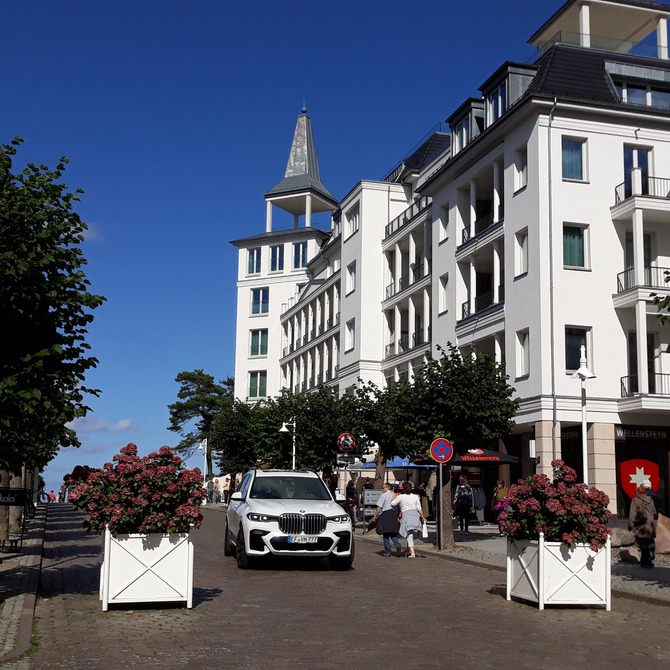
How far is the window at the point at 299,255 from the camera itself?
269ft

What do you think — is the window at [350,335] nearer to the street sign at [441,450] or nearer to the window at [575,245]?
the window at [575,245]

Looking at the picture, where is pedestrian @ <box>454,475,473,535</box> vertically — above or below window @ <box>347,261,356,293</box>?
below

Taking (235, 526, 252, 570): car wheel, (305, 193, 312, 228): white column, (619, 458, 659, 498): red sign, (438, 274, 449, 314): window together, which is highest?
(305, 193, 312, 228): white column

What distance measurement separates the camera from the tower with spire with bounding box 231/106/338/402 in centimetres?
8188

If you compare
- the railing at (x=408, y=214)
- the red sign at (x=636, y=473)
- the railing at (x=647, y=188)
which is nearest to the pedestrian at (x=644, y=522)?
the red sign at (x=636, y=473)

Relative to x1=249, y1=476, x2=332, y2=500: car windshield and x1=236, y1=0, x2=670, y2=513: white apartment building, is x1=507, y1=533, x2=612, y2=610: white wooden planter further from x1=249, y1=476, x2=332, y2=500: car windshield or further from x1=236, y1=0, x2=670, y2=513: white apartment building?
x1=236, y1=0, x2=670, y2=513: white apartment building

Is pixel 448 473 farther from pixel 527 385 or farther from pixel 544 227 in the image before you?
Answer: pixel 544 227

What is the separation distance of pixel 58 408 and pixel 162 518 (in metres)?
1.92

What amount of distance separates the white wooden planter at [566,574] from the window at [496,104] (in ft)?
93.3

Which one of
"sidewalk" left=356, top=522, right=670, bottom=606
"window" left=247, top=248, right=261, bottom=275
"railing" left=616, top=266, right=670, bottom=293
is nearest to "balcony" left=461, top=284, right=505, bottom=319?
"railing" left=616, top=266, right=670, bottom=293

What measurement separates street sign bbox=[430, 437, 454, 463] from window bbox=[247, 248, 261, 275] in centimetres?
6170

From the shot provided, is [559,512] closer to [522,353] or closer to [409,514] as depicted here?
[409,514]

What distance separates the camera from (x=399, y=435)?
26969 millimetres

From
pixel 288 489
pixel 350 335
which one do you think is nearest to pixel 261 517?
pixel 288 489
